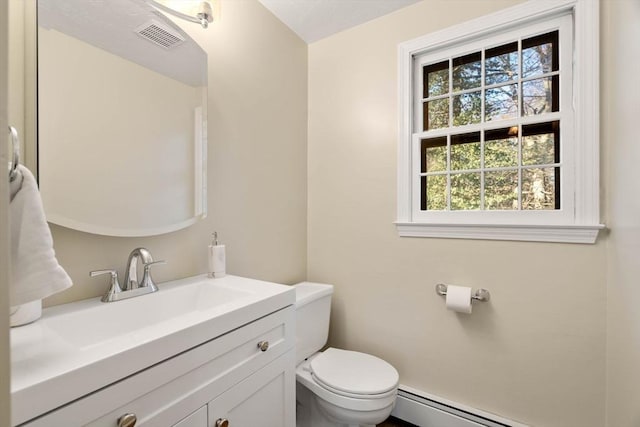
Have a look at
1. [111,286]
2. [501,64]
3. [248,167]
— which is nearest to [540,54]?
[501,64]

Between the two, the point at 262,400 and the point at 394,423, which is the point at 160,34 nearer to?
the point at 262,400

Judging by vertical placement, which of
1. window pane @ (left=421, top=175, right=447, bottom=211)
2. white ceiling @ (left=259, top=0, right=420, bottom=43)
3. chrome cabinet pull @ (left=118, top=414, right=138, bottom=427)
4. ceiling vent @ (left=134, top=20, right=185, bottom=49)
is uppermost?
white ceiling @ (left=259, top=0, right=420, bottom=43)

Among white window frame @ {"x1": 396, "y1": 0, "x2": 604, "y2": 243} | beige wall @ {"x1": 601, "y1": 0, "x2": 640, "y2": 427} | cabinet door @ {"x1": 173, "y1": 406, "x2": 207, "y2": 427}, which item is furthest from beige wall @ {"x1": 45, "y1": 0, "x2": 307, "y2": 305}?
beige wall @ {"x1": 601, "y1": 0, "x2": 640, "y2": 427}

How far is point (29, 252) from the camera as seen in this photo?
21.6 inches

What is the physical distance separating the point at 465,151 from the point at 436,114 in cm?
28

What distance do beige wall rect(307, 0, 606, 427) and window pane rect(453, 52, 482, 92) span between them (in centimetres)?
20

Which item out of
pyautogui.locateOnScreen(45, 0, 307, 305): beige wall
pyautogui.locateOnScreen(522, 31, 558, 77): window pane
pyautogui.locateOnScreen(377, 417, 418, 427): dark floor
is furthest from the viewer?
pyautogui.locateOnScreen(377, 417, 418, 427): dark floor

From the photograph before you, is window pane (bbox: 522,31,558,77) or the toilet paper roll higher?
window pane (bbox: 522,31,558,77)

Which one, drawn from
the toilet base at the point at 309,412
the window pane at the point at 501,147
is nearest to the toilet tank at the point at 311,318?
the toilet base at the point at 309,412

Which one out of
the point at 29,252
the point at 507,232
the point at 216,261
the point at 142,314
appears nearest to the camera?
the point at 29,252

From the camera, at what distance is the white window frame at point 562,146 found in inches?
49.0

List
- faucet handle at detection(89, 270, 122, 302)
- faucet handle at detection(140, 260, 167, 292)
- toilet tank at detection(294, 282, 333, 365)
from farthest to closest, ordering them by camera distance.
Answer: toilet tank at detection(294, 282, 333, 365) < faucet handle at detection(140, 260, 167, 292) < faucet handle at detection(89, 270, 122, 302)

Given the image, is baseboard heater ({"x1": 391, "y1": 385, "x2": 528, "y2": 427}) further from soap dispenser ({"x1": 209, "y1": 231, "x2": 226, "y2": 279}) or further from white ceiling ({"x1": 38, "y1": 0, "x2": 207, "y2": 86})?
white ceiling ({"x1": 38, "y1": 0, "x2": 207, "y2": 86})

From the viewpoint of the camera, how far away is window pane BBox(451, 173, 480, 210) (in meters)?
1.58
